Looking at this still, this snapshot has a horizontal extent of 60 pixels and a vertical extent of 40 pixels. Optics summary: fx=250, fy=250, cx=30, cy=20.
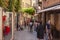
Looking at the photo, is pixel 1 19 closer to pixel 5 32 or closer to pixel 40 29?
pixel 5 32

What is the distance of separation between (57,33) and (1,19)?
624 centimetres

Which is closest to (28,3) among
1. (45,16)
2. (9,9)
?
(45,16)

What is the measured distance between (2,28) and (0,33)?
28 cm

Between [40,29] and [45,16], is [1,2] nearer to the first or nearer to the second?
[40,29]

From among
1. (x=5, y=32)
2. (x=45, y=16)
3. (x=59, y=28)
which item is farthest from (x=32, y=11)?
(x=5, y=32)

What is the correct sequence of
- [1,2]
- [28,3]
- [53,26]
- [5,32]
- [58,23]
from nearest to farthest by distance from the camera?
[5,32] → [1,2] → [58,23] → [53,26] → [28,3]

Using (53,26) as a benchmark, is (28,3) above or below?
above

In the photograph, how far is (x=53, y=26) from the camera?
20047mm

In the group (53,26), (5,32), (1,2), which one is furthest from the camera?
(53,26)

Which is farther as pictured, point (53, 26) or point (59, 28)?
point (53, 26)

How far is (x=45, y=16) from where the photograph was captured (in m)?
32.4

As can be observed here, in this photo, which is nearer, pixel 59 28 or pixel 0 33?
pixel 0 33

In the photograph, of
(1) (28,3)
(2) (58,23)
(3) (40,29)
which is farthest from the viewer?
(1) (28,3)

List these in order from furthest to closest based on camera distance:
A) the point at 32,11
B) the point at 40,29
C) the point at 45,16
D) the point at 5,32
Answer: the point at 32,11 < the point at 45,16 < the point at 40,29 < the point at 5,32
